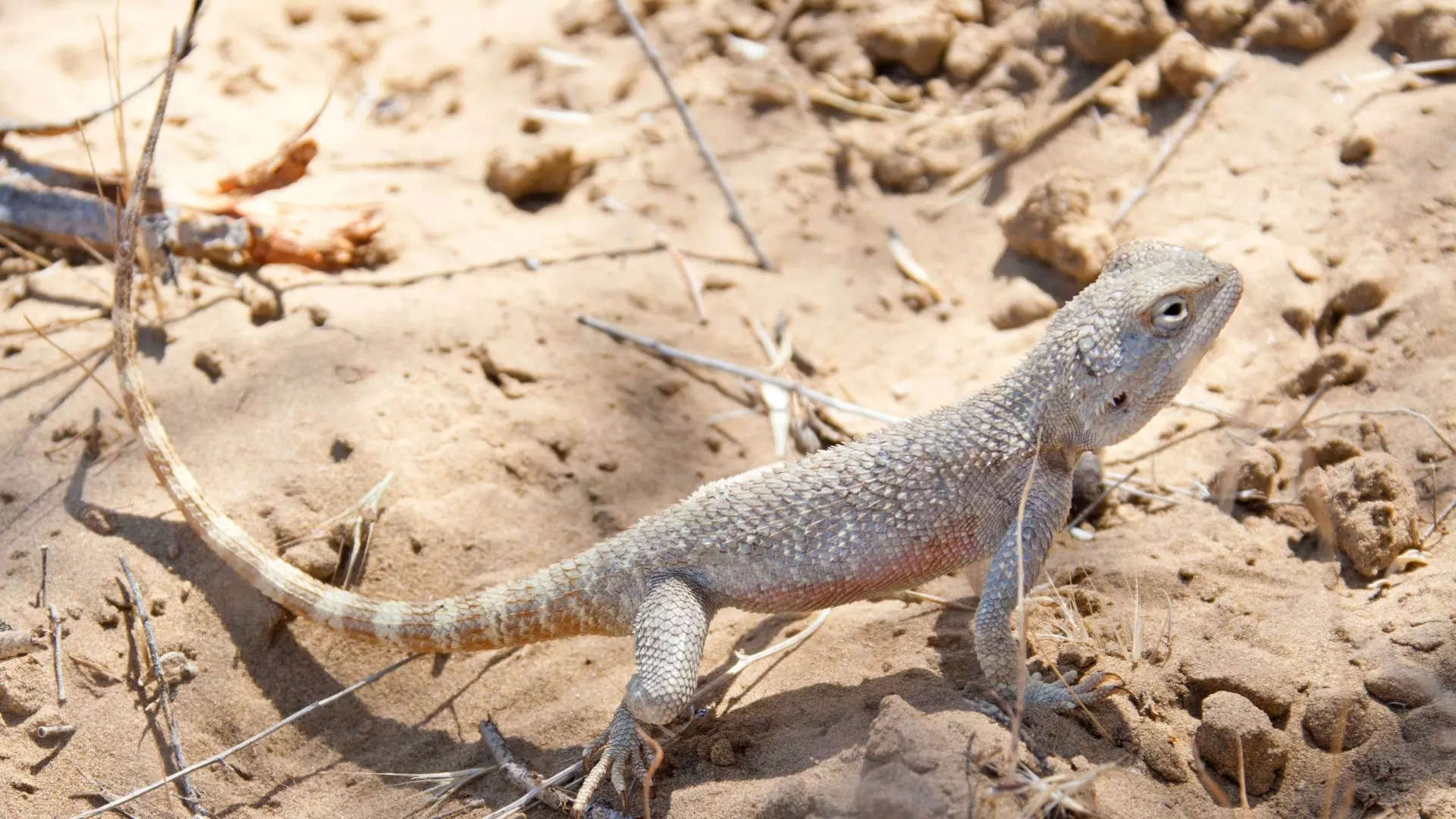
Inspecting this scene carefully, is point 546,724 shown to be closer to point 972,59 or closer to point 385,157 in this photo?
point 385,157

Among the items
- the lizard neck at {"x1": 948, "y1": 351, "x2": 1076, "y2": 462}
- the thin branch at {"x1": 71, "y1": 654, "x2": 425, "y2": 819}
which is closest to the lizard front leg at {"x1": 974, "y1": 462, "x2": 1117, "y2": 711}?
the lizard neck at {"x1": 948, "y1": 351, "x2": 1076, "y2": 462}

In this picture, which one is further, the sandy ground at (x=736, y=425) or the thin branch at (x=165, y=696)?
the thin branch at (x=165, y=696)

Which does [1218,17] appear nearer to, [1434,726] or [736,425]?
[736,425]

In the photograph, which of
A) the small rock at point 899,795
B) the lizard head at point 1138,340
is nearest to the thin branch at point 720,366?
the lizard head at point 1138,340

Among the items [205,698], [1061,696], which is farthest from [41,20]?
[1061,696]

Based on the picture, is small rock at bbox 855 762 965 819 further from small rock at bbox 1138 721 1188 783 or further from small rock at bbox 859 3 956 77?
small rock at bbox 859 3 956 77

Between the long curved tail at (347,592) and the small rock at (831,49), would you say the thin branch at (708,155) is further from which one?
the long curved tail at (347,592)
